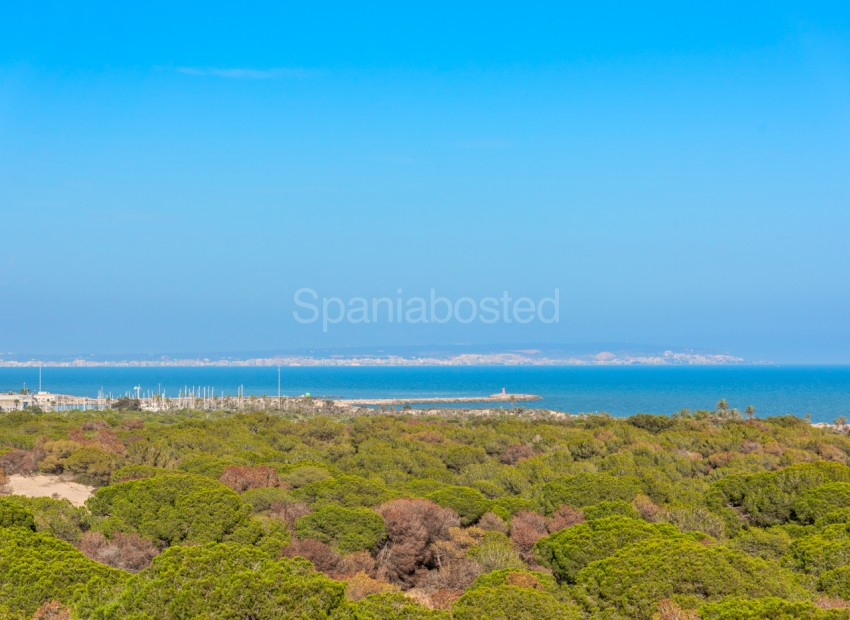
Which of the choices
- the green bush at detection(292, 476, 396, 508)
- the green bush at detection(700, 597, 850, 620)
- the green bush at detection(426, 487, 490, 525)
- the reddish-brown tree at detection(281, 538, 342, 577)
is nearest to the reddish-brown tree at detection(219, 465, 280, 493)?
the green bush at detection(292, 476, 396, 508)

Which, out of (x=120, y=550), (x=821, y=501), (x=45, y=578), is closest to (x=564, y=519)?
(x=821, y=501)

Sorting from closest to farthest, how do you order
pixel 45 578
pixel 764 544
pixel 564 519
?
pixel 45 578, pixel 764 544, pixel 564 519

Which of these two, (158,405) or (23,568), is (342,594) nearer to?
(23,568)

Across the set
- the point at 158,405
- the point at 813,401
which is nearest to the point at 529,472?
the point at 158,405

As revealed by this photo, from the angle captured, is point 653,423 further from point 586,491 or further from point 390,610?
point 390,610

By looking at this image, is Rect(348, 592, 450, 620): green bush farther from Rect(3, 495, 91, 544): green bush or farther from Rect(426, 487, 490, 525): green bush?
Rect(426, 487, 490, 525): green bush
